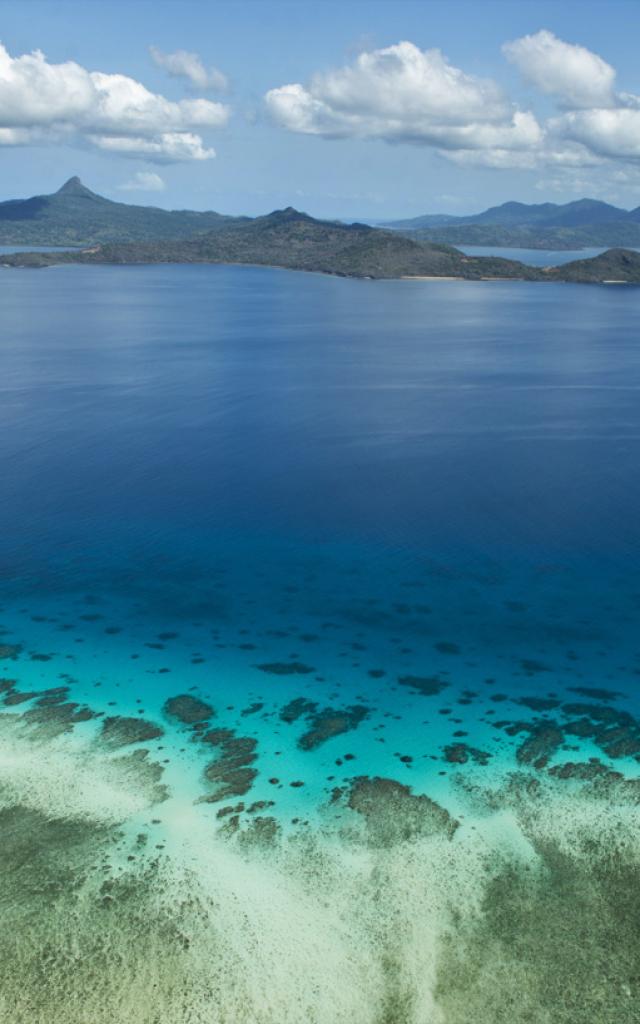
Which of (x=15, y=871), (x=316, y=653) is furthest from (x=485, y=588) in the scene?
(x=15, y=871)

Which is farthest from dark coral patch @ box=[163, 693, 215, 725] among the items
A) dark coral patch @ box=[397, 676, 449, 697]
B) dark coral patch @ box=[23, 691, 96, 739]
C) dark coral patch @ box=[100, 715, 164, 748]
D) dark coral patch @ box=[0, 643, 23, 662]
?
dark coral patch @ box=[397, 676, 449, 697]

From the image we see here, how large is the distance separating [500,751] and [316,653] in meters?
13.4

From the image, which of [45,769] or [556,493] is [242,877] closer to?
[45,769]

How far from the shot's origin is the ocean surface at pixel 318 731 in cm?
2709

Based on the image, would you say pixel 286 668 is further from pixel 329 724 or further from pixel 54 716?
pixel 54 716

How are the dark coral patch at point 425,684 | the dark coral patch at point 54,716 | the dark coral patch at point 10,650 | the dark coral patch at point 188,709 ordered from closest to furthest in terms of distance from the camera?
the dark coral patch at point 54,716, the dark coral patch at point 188,709, the dark coral patch at point 425,684, the dark coral patch at point 10,650

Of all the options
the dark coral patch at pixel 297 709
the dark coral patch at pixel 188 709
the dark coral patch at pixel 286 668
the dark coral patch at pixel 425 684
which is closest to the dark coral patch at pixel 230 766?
the dark coral patch at pixel 188 709

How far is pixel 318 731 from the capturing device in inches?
1569

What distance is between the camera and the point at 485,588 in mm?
54938

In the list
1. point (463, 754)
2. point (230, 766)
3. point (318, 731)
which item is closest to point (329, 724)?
point (318, 731)

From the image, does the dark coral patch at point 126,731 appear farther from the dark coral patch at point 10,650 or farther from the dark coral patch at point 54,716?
the dark coral patch at point 10,650

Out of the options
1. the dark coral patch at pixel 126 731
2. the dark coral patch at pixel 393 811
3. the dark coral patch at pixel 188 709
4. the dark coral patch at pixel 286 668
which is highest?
the dark coral patch at pixel 286 668

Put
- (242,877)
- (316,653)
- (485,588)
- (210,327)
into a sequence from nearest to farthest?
1. (242,877)
2. (316,653)
3. (485,588)
4. (210,327)

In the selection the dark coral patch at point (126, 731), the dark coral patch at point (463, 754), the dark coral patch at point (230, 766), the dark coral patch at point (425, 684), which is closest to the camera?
the dark coral patch at point (230, 766)
